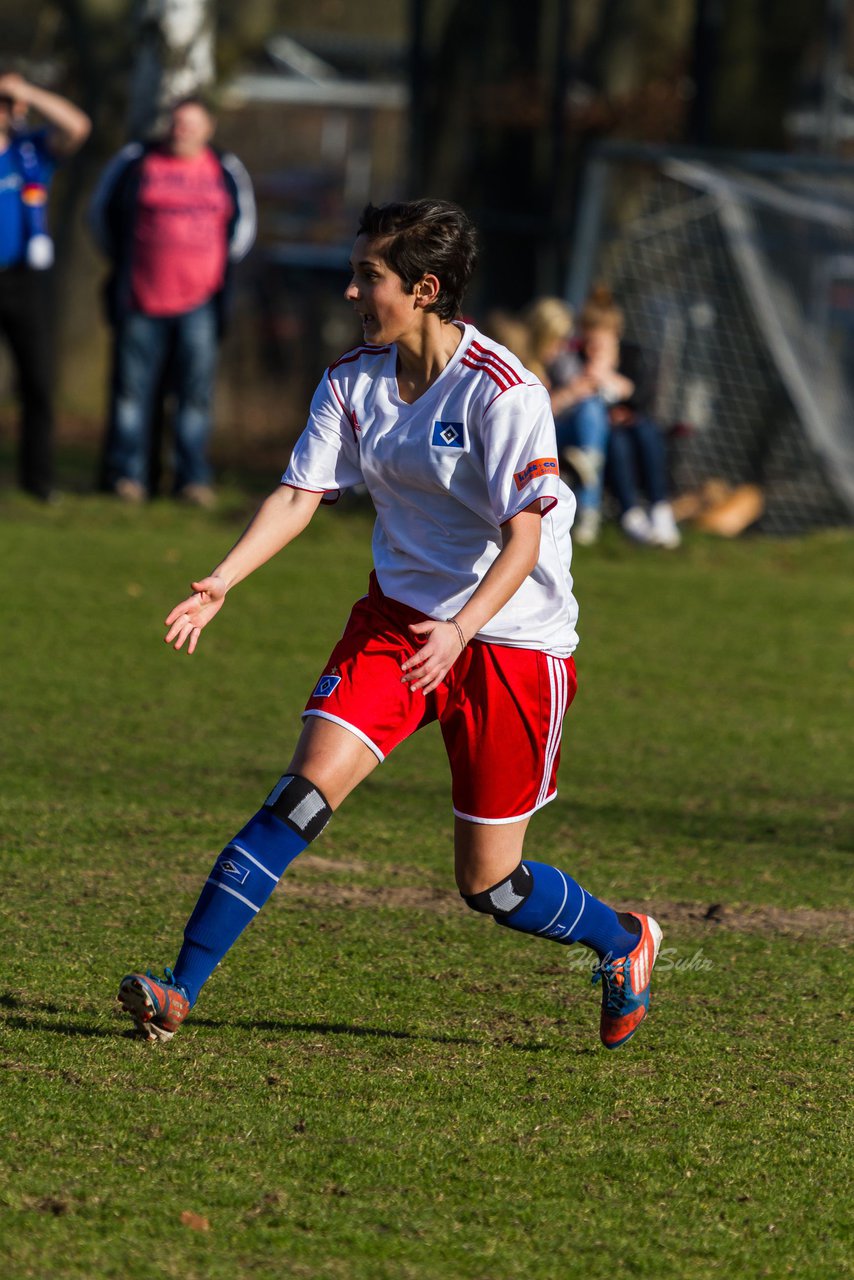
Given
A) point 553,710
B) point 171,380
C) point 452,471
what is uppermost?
point 452,471

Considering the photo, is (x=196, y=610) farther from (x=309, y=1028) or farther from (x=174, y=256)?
(x=174, y=256)

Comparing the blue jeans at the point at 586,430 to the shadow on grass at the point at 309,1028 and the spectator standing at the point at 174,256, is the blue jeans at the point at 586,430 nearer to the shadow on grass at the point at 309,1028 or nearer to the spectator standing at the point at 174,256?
the spectator standing at the point at 174,256

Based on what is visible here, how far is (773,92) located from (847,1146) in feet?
49.8

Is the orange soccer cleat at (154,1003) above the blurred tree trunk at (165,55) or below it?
below

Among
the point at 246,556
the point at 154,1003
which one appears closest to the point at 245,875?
the point at 154,1003

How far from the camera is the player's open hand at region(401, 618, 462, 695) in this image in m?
3.88

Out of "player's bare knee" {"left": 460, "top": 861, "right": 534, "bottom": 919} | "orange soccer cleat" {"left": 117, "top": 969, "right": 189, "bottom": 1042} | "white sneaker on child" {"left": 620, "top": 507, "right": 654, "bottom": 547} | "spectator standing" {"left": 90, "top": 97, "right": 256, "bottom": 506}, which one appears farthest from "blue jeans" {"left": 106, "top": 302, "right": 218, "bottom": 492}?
"orange soccer cleat" {"left": 117, "top": 969, "right": 189, "bottom": 1042}

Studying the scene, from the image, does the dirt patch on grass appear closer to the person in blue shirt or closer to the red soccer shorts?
the red soccer shorts

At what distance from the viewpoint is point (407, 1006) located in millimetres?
4680

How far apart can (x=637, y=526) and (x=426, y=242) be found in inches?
326

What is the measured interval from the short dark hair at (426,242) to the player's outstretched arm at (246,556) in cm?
58

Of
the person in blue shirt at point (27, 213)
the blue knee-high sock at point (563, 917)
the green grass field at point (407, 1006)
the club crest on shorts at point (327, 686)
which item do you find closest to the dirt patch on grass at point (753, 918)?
the green grass field at point (407, 1006)

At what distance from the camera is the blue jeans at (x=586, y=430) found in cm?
1212

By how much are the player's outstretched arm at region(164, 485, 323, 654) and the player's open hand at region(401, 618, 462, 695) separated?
1.70ft
